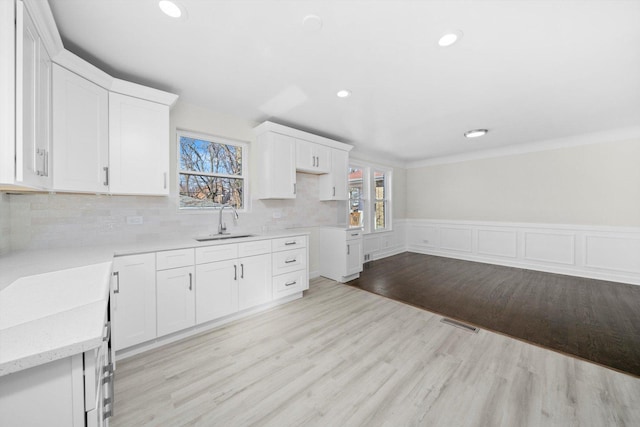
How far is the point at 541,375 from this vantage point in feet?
5.86

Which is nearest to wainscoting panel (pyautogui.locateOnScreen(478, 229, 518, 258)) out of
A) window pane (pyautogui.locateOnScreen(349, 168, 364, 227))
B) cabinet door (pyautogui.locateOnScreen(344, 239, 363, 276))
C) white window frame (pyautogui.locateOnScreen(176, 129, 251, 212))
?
window pane (pyautogui.locateOnScreen(349, 168, 364, 227))

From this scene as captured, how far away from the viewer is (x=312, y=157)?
3.75m

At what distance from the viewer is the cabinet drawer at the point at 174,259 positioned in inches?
82.4

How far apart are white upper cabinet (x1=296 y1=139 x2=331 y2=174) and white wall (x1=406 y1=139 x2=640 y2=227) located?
3654 millimetres

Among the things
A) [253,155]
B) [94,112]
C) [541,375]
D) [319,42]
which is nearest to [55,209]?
[94,112]

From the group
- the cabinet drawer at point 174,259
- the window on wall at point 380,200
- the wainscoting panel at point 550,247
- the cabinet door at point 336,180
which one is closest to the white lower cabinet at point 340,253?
the cabinet door at point 336,180

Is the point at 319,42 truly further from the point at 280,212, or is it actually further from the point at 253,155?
the point at 280,212

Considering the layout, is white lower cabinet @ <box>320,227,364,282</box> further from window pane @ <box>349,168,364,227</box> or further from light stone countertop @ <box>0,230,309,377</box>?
light stone countertop @ <box>0,230,309,377</box>

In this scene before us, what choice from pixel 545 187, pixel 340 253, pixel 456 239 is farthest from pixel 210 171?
pixel 545 187

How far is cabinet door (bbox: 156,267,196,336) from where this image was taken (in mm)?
2105

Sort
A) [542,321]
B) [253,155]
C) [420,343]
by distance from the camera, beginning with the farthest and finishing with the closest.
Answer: [253,155] → [542,321] → [420,343]

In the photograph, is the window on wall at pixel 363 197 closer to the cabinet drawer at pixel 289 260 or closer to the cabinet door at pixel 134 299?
the cabinet drawer at pixel 289 260

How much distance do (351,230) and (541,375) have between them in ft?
8.78

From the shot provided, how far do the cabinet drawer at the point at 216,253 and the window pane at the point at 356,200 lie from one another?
3230 millimetres
